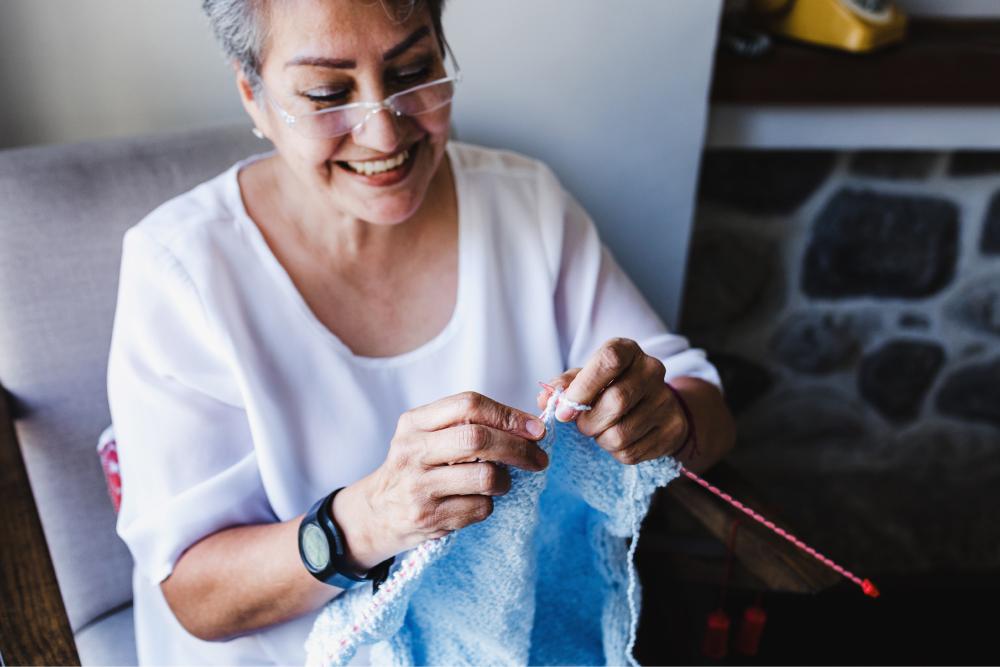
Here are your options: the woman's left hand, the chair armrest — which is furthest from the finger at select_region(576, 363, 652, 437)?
the chair armrest

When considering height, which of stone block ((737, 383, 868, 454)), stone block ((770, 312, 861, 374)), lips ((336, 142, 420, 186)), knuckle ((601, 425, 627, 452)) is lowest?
stone block ((737, 383, 868, 454))

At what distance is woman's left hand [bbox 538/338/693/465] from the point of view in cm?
94

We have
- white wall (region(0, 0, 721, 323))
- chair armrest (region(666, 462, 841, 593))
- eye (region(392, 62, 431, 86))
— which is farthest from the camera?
white wall (region(0, 0, 721, 323))

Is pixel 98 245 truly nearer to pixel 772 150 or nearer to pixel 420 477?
pixel 420 477

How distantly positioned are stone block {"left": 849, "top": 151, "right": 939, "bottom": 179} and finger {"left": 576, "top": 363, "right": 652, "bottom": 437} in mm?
1137

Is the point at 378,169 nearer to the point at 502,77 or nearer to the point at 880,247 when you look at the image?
the point at 502,77

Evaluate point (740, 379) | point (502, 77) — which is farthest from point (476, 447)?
point (740, 379)

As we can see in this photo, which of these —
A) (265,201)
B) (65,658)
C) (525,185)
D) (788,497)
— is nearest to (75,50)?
(265,201)

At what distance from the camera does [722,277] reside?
6.53 feet

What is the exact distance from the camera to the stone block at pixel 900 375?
2.11m

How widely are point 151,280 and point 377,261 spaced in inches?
11.7

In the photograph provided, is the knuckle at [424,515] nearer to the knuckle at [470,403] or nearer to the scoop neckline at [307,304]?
the knuckle at [470,403]

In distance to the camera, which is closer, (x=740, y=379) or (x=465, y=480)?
(x=465, y=480)

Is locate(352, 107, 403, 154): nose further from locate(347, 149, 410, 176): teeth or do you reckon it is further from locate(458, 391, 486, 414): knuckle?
locate(458, 391, 486, 414): knuckle
